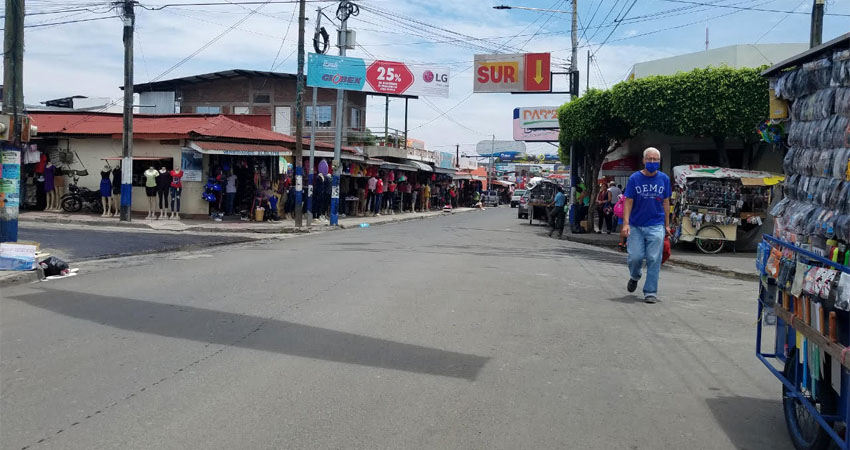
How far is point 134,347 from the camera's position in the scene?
6.32 m

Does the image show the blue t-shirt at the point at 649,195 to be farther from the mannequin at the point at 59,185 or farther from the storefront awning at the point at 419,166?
the storefront awning at the point at 419,166

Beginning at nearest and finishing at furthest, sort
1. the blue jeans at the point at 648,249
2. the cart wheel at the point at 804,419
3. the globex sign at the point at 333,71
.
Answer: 1. the cart wheel at the point at 804,419
2. the blue jeans at the point at 648,249
3. the globex sign at the point at 333,71

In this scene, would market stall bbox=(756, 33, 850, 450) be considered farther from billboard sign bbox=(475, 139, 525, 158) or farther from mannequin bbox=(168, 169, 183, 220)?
billboard sign bbox=(475, 139, 525, 158)

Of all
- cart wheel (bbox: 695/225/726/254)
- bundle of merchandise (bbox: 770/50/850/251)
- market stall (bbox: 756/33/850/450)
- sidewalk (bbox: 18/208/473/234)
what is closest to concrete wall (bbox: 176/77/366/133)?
sidewalk (bbox: 18/208/473/234)

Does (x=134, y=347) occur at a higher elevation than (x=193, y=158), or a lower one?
lower

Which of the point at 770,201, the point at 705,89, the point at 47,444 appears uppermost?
the point at 705,89

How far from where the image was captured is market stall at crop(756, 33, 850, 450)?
3607 millimetres

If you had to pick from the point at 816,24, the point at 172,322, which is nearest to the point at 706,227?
the point at 816,24

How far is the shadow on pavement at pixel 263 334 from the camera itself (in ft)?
19.5

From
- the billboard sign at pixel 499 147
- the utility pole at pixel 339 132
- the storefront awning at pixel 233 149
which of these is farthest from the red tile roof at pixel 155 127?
the billboard sign at pixel 499 147

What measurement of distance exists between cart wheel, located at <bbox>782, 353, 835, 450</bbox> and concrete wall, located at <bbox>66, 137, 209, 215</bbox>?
901 inches

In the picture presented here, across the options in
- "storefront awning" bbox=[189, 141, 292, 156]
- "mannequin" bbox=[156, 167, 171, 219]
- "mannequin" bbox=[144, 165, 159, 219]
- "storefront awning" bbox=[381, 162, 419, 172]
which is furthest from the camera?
"storefront awning" bbox=[381, 162, 419, 172]

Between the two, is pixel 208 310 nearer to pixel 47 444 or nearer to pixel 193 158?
pixel 47 444

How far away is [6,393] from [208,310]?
10.5 feet
